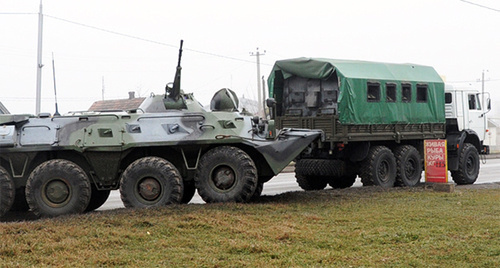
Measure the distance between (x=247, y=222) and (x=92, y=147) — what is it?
3.34 metres

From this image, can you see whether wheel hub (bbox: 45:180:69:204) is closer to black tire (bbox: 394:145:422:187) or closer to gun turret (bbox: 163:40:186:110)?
gun turret (bbox: 163:40:186:110)

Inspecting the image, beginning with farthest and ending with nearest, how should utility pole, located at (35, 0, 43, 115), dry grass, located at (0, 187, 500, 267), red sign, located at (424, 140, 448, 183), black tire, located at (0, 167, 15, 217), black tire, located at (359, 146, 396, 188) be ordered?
utility pole, located at (35, 0, 43, 115), black tire, located at (359, 146, 396, 188), red sign, located at (424, 140, 448, 183), black tire, located at (0, 167, 15, 217), dry grass, located at (0, 187, 500, 267)

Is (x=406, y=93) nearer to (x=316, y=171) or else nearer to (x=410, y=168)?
(x=410, y=168)

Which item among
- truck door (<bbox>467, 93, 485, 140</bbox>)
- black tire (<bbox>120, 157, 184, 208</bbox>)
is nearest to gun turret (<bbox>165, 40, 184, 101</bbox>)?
Answer: black tire (<bbox>120, 157, 184, 208</bbox>)

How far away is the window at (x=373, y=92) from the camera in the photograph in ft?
58.4

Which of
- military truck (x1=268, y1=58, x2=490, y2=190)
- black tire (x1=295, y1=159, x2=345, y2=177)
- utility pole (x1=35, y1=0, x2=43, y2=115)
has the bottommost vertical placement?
black tire (x1=295, y1=159, x2=345, y2=177)

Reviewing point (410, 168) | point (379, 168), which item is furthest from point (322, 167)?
point (410, 168)

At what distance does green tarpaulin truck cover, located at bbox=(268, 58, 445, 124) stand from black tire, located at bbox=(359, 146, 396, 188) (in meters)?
0.74

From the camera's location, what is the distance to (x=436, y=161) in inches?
669

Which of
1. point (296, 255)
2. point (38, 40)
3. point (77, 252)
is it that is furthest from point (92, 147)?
point (38, 40)

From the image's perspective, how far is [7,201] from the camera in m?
12.1

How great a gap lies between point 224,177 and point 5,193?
11.8 ft

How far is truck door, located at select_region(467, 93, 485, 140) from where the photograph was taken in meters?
20.9

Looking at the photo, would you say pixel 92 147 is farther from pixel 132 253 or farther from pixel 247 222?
pixel 132 253
